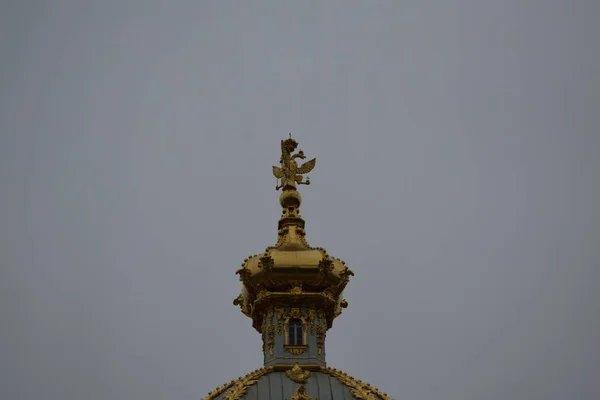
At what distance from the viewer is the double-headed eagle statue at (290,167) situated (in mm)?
42219

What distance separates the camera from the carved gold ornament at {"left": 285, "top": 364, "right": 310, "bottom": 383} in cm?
3559

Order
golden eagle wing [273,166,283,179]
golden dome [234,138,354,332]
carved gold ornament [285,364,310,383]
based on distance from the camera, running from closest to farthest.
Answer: carved gold ornament [285,364,310,383] → golden dome [234,138,354,332] → golden eagle wing [273,166,283,179]

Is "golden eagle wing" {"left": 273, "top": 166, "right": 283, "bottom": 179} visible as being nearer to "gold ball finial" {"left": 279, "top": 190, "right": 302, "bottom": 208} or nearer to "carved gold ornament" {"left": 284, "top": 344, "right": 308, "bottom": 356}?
"gold ball finial" {"left": 279, "top": 190, "right": 302, "bottom": 208}

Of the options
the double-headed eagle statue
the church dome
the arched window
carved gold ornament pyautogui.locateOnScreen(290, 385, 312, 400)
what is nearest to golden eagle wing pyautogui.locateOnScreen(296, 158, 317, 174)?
the double-headed eagle statue

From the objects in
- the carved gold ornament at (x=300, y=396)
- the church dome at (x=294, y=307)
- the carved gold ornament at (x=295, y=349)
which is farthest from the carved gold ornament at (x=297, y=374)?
the carved gold ornament at (x=295, y=349)

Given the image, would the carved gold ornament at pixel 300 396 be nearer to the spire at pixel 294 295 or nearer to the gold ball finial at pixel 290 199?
the spire at pixel 294 295

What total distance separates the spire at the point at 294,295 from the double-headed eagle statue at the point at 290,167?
339cm

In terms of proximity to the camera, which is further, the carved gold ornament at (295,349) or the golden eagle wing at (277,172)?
A: the golden eagle wing at (277,172)

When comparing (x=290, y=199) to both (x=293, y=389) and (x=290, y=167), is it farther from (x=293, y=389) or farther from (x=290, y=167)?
(x=293, y=389)

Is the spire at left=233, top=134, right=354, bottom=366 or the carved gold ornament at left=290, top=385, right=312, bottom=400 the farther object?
the spire at left=233, top=134, right=354, bottom=366

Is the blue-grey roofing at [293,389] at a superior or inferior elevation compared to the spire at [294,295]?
inferior

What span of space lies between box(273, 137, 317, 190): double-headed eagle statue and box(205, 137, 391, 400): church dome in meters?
2.38

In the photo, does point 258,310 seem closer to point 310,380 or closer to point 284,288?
point 284,288

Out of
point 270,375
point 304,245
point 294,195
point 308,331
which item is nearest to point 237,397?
point 270,375
